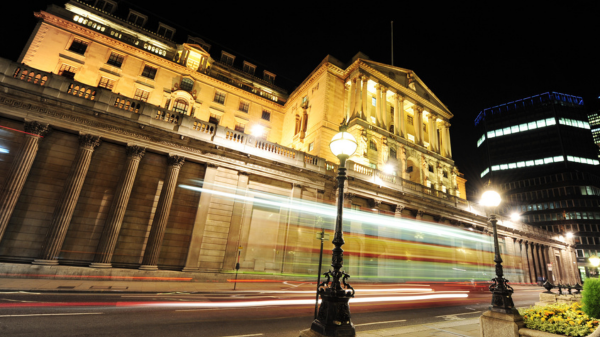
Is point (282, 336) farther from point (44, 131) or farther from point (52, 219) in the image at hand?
point (44, 131)

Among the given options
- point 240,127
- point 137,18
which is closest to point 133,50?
point 137,18

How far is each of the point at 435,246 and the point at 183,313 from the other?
2999 centimetres

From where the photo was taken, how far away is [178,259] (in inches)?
671

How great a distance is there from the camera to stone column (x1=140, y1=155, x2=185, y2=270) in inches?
623

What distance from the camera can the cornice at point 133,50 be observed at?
25688 millimetres

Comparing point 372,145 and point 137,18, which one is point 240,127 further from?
point 137,18

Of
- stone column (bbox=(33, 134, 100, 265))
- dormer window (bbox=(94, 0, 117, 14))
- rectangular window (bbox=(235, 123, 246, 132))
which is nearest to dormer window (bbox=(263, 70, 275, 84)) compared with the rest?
rectangular window (bbox=(235, 123, 246, 132))

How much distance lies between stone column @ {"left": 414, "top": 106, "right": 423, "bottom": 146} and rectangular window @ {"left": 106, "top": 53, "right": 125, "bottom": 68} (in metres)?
39.3

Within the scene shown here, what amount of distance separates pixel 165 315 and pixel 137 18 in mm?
37924

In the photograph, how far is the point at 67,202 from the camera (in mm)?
14703

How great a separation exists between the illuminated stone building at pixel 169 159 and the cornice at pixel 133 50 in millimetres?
125

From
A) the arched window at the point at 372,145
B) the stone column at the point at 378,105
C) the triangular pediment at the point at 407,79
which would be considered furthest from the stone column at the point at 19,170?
the triangular pediment at the point at 407,79

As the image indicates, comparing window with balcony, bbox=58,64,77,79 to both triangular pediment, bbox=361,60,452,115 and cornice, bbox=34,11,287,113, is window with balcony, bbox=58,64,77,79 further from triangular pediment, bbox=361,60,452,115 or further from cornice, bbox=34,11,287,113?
triangular pediment, bbox=361,60,452,115

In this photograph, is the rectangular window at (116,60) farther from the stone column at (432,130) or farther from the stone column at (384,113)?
the stone column at (432,130)
